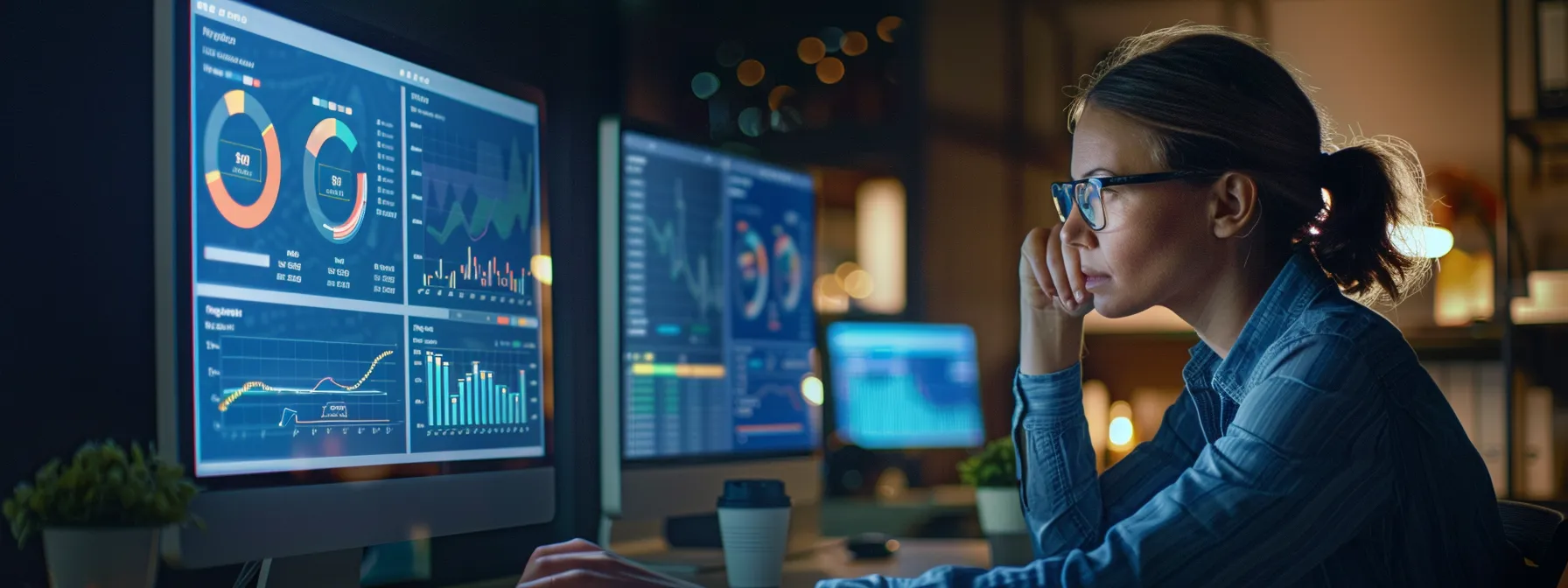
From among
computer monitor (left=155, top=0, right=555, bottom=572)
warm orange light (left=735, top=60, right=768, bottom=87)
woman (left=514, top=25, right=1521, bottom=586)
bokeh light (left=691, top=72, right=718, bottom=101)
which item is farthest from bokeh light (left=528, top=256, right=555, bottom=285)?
warm orange light (left=735, top=60, right=768, bottom=87)

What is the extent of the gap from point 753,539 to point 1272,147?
2.62 feet

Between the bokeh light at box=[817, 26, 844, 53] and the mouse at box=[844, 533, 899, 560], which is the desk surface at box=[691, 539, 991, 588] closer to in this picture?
the mouse at box=[844, 533, 899, 560]

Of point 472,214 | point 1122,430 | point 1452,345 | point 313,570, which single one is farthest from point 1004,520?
point 1452,345

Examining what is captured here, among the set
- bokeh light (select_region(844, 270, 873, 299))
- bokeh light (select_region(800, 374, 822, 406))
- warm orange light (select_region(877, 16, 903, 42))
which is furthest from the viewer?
bokeh light (select_region(844, 270, 873, 299))

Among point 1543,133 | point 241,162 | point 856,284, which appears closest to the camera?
point 241,162

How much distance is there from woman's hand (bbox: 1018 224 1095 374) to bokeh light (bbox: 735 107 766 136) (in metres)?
2.94

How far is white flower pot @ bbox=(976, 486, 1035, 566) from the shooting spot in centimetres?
211

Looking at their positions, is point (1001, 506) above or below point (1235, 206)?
below

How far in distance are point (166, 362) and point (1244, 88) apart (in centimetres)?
98

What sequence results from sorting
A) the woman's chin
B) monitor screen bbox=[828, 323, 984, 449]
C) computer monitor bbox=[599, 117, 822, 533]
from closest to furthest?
the woman's chin → computer monitor bbox=[599, 117, 822, 533] → monitor screen bbox=[828, 323, 984, 449]

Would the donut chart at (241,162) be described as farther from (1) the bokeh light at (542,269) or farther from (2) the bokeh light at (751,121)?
(2) the bokeh light at (751,121)

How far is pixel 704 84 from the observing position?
4152mm

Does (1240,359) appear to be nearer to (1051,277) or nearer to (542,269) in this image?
(1051,277)

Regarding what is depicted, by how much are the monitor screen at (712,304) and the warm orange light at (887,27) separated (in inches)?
A: 81.0
